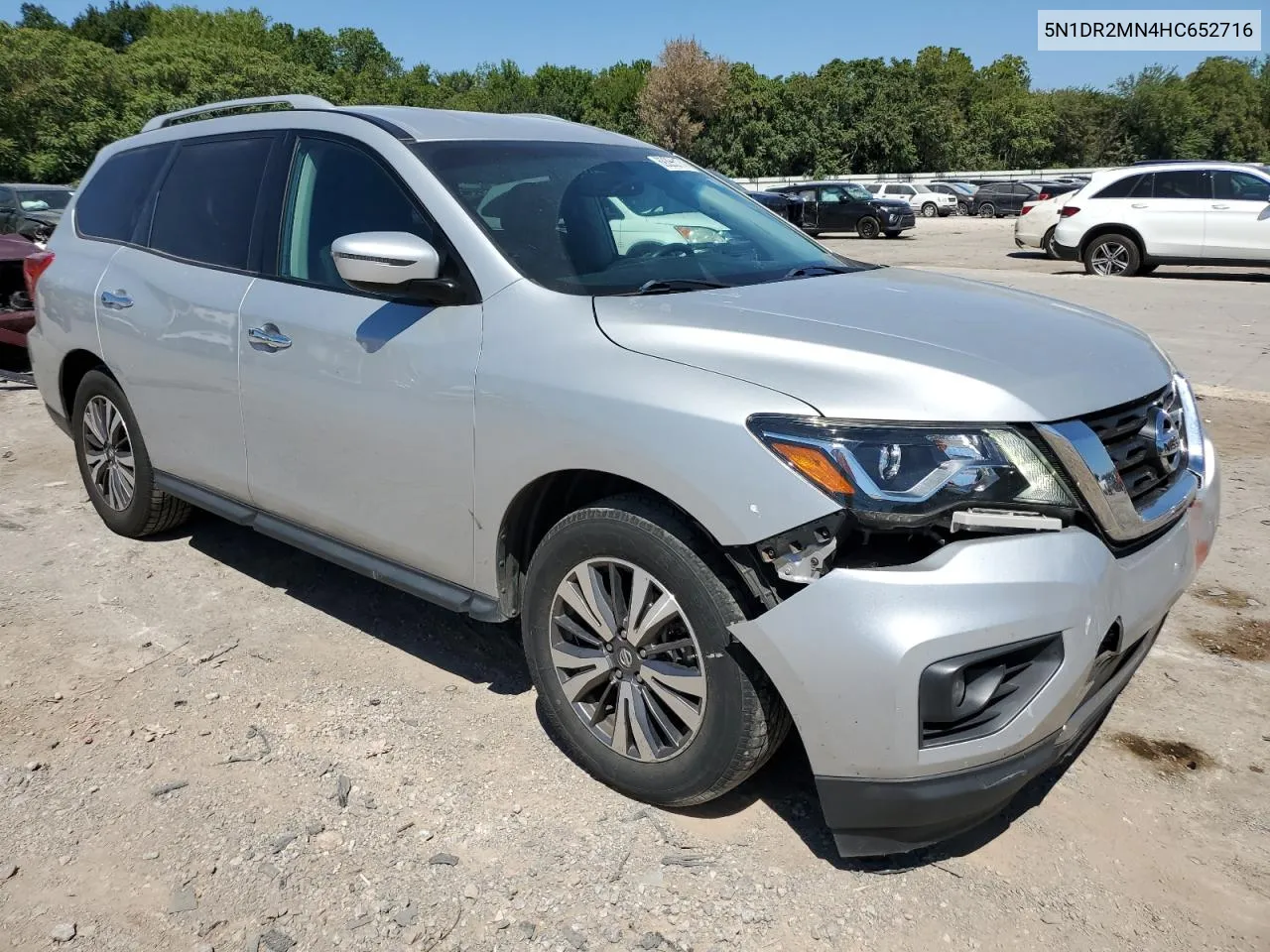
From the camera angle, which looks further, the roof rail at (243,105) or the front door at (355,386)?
the roof rail at (243,105)

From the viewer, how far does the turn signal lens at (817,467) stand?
2244 mm

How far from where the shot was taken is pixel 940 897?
248cm

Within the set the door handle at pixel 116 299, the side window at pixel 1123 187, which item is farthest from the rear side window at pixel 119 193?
the side window at pixel 1123 187

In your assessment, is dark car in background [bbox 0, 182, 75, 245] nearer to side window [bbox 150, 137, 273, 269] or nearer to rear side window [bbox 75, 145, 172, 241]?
rear side window [bbox 75, 145, 172, 241]

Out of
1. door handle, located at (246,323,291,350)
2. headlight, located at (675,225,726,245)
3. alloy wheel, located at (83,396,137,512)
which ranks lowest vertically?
alloy wheel, located at (83,396,137,512)

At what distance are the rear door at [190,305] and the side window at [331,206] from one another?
0.72ft

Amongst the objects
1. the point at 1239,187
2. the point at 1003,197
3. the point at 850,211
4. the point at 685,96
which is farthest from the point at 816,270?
the point at 685,96

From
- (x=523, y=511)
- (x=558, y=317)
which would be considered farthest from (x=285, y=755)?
(x=558, y=317)

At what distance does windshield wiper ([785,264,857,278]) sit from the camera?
133 inches

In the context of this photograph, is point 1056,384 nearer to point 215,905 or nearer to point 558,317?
point 558,317

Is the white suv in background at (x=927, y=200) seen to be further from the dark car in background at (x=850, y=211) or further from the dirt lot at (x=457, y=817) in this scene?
the dirt lot at (x=457, y=817)

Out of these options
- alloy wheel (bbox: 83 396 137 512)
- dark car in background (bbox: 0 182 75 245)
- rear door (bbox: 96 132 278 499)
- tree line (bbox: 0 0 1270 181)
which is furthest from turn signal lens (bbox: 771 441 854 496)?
tree line (bbox: 0 0 1270 181)

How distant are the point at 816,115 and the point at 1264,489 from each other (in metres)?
67.5

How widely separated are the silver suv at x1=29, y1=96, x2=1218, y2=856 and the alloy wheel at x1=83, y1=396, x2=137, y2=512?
23.5 inches
